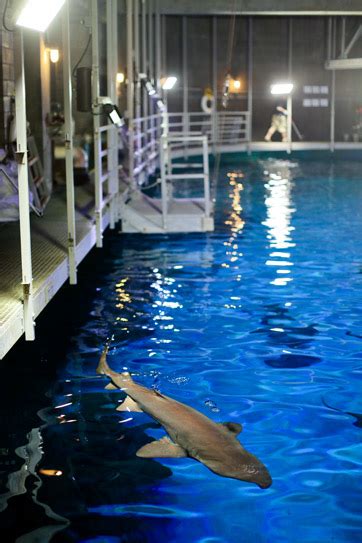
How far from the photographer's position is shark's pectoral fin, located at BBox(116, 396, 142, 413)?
524 centimetres

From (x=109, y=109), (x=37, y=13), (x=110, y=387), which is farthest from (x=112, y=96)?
(x=110, y=387)

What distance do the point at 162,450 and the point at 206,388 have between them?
4.09 ft

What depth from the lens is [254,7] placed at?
24.2 meters

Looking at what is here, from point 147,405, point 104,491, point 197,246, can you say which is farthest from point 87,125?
point 104,491

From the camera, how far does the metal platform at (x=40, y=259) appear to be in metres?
5.38

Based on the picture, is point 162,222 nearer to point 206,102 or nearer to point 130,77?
point 130,77

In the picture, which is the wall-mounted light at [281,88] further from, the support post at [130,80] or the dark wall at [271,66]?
the support post at [130,80]

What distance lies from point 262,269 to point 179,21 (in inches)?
819

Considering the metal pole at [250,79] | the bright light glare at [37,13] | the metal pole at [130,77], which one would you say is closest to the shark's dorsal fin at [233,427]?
the bright light glare at [37,13]

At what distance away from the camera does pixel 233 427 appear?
15.5 ft

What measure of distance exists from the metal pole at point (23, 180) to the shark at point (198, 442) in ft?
2.77

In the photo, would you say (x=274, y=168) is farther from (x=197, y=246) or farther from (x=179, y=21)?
(x=197, y=246)

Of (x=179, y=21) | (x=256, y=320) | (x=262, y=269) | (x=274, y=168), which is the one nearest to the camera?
(x=256, y=320)

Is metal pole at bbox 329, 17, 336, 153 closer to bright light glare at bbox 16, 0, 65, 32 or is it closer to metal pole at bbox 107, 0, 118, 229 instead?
metal pole at bbox 107, 0, 118, 229
